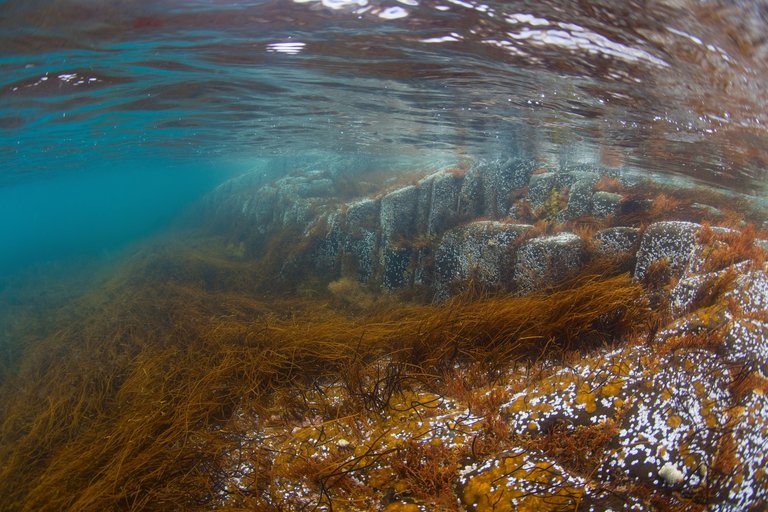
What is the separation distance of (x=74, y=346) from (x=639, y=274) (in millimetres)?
12684

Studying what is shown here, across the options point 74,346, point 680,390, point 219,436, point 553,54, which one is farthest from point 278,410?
point 74,346

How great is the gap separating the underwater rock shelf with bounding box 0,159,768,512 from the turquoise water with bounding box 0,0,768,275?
2.32m

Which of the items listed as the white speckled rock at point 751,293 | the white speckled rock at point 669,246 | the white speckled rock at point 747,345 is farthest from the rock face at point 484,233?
the white speckled rock at point 747,345

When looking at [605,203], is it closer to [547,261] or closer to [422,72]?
[547,261]

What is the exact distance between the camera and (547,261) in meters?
6.64

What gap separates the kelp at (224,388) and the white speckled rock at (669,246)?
25.8 inches

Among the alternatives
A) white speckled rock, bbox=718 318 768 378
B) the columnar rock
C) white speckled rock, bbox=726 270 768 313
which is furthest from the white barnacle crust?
the columnar rock

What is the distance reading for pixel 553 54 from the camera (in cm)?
566

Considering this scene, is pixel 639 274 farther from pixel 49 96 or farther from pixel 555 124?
pixel 49 96

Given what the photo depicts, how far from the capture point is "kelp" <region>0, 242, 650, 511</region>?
3.33 meters

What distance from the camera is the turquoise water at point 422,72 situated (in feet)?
15.6

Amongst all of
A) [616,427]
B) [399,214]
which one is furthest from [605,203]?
[616,427]

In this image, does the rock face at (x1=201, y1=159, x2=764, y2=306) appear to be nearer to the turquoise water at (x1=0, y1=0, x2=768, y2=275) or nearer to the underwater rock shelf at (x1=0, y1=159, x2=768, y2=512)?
the underwater rock shelf at (x1=0, y1=159, x2=768, y2=512)

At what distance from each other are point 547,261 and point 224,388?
5.54m
